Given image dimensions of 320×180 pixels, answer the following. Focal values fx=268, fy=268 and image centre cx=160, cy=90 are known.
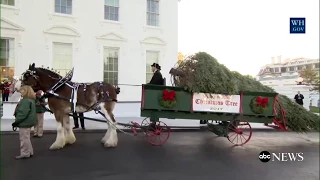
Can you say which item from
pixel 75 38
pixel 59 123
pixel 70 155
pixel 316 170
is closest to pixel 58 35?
pixel 75 38

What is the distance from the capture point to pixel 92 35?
586 cm

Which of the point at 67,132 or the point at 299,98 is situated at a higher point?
the point at 299,98

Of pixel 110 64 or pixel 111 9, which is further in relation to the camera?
pixel 110 64

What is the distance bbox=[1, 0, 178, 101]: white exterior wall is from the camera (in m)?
4.96

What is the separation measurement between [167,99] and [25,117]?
7.67 ft

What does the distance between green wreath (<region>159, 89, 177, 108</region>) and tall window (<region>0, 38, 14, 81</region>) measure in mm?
2775

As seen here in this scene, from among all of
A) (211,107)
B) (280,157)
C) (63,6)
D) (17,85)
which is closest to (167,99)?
(211,107)

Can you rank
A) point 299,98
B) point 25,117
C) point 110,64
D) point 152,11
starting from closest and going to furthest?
point 25,117
point 110,64
point 152,11
point 299,98

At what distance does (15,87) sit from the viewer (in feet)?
15.4

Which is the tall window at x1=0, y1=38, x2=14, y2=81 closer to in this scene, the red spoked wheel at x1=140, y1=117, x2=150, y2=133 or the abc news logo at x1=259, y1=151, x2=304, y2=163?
the red spoked wheel at x1=140, y1=117, x2=150, y2=133

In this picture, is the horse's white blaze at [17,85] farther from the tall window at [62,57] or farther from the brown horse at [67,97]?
the tall window at [62,57]

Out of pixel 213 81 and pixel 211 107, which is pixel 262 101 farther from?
pixel 213 81

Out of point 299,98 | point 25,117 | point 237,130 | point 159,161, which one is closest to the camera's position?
point 25,117

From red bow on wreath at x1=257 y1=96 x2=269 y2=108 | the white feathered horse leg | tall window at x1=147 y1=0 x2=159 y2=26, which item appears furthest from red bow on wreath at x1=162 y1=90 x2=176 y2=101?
tall window at x1=147 y1=0 x2=159 y2=26
